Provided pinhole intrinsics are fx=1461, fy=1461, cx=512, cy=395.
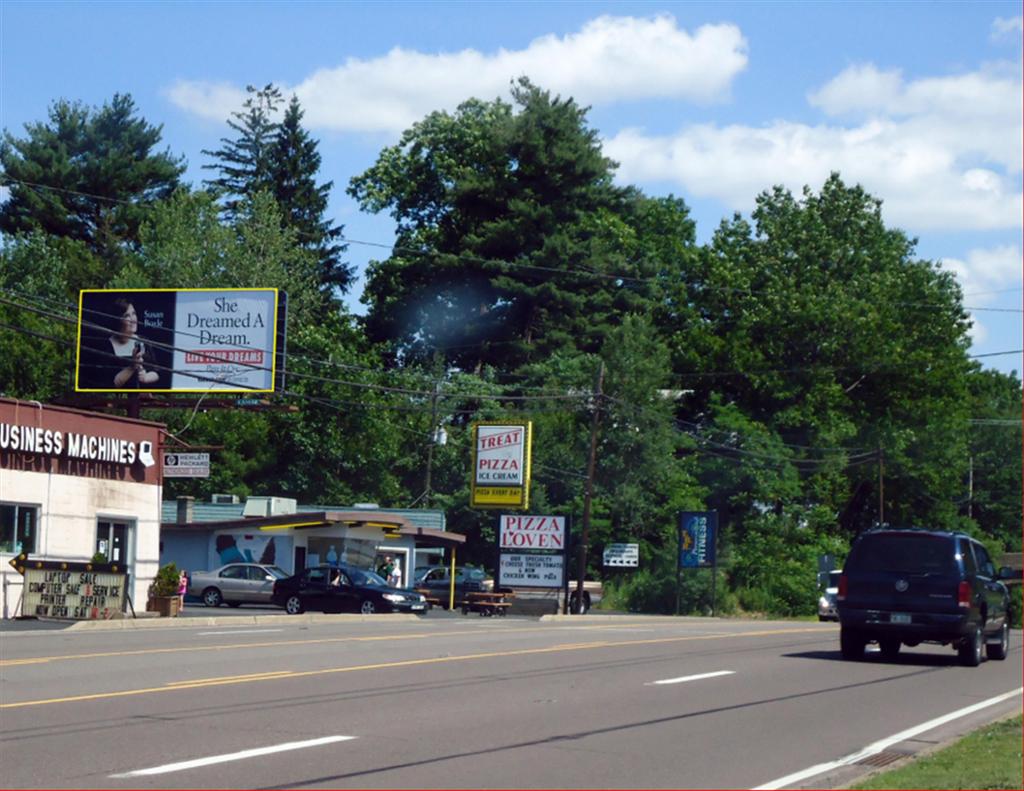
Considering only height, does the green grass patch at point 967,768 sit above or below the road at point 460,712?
above

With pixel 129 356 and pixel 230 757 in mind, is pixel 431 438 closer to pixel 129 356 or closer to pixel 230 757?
pixel 129 356

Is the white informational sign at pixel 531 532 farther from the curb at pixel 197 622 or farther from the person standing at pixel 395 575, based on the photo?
the curb at pixel 197 622

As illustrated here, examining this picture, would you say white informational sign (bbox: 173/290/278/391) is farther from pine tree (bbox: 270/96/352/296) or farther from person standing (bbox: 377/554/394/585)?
pine tree (bbox: 270/96/352/296)

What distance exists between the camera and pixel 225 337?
4603cm

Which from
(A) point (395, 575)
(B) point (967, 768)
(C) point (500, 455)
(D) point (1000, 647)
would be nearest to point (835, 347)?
(C) point (500, 455)

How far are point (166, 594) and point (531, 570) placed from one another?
15616 mm

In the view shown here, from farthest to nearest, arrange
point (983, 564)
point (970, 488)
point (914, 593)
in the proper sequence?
point (970, 488) → point (983, 564) → point (914, 593)

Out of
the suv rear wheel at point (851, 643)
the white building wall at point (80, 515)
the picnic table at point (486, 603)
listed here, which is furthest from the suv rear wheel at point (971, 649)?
the picnic table at point (486, 603)

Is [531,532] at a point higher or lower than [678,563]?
higher

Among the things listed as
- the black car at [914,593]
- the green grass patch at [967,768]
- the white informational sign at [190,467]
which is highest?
the white informational sign at [190,467]

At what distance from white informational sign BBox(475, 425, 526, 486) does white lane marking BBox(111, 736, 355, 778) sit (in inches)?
1448

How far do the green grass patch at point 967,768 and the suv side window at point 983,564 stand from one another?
1031 cm

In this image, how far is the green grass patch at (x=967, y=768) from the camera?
9742 mm

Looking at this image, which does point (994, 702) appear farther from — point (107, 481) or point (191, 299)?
point (191, 299)
